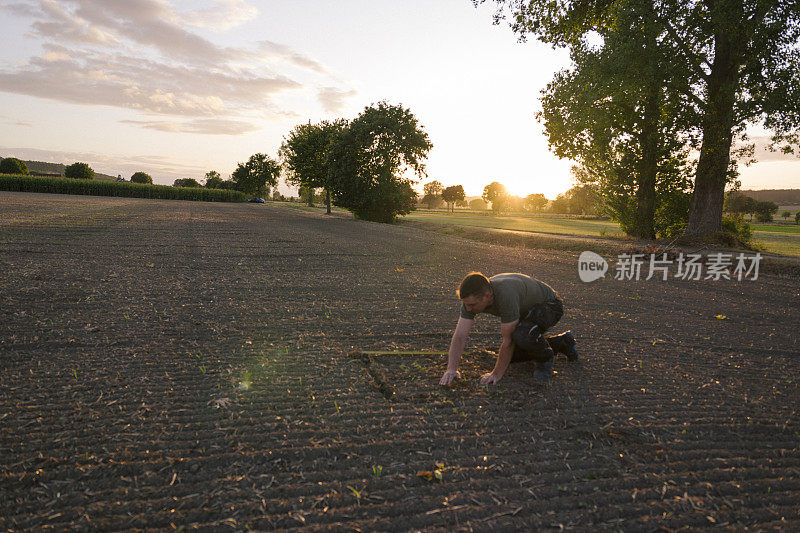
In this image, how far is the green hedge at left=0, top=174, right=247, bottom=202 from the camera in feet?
206

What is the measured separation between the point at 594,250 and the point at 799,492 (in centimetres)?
1549

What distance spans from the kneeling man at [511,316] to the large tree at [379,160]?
32223mm

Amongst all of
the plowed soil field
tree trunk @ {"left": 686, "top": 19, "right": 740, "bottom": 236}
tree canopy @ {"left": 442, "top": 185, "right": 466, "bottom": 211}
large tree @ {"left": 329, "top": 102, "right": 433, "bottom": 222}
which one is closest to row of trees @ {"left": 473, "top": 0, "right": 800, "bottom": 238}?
tree trunk @ {"left": 686, "top": 19, "right": 740, "bottom": 236}

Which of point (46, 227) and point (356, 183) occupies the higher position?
point (356, 183)

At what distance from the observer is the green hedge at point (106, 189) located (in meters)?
62.8

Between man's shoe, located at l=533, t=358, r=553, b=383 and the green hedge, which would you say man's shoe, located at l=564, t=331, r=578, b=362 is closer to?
man's shoe, located at l=533, t=358, r=553, b=383

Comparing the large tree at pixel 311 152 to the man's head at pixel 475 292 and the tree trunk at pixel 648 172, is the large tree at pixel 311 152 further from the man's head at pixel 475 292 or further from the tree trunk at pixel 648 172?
the man's head at pixel 475 292

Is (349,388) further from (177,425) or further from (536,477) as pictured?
(536,477)

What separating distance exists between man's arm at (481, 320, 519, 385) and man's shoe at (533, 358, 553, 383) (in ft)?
1.26

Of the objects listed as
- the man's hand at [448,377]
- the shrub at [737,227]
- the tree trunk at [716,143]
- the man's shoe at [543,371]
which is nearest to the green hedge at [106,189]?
the tree trunk at [716,143]

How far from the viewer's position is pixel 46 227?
15.1m

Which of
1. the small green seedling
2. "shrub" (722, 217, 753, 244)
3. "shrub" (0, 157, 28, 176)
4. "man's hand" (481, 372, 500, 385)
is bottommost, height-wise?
the small green seedling

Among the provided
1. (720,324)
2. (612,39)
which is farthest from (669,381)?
(612,39)

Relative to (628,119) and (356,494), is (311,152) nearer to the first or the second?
(628,119)
